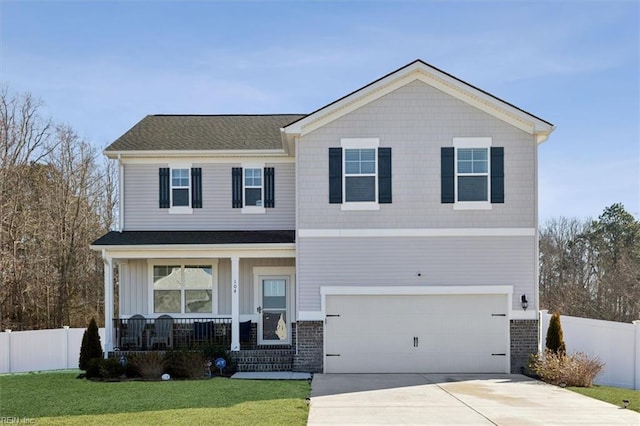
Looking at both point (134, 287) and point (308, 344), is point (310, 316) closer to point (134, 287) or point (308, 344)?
point (308, 344)

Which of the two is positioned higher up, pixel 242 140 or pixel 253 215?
pixel 242 140

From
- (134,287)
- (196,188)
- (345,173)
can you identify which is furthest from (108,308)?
(345,173)

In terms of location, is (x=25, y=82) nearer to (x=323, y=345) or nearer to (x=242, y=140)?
(x=242, y=140)

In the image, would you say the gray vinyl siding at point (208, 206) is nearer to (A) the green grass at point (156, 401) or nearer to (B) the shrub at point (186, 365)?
(B) the shrub at point (186, 365)

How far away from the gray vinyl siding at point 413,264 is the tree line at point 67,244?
14.2m

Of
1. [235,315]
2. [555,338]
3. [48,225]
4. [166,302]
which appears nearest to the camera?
[555,338]

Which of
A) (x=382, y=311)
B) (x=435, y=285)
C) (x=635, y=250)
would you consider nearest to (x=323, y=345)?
(x=382, y=311)

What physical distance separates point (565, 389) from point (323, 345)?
5764 millimetres

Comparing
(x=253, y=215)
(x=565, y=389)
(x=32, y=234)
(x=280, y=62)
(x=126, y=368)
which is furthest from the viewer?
(x=32, y=234)

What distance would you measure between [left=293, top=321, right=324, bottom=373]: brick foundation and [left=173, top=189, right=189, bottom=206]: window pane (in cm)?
530

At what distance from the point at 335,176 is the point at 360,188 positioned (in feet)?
2.36

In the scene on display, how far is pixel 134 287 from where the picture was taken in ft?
58.3

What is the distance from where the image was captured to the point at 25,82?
26031mm

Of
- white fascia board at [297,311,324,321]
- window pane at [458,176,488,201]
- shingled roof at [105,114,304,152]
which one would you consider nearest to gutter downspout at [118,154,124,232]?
→ shingled roof at [105,114,304,152]
